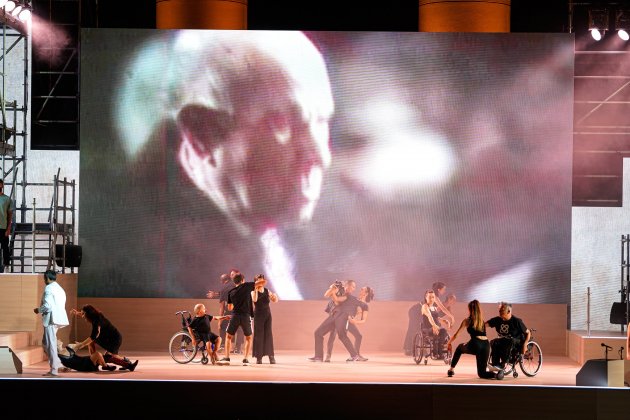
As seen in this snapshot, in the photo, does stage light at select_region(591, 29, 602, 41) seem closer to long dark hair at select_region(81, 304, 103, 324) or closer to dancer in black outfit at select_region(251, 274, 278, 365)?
dancer in black outfit at select_region(251, 274, 278, 365)

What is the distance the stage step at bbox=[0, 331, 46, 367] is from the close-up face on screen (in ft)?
8.05

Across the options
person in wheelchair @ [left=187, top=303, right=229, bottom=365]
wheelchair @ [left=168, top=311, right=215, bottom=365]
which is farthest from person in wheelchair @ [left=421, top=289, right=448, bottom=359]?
wheelchair @ [left=168, top=311, right=215, bottom=365]

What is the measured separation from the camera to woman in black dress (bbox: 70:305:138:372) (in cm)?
1597

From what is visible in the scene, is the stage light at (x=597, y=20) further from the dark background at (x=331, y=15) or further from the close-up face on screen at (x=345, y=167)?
the dark background at (x=331, y=15)

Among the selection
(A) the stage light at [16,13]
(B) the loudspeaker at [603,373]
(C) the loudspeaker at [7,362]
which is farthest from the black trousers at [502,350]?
(A) the stage light at [16,13]

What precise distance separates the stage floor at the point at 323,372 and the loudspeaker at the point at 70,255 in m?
1.68

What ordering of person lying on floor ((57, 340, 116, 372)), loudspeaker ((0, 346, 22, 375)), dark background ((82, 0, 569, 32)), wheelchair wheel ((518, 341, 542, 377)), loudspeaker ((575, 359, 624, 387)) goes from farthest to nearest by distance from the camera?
dark background ((82, 0, 569, 32)) → wheelchair wheel ((518, 341, 542, 377)) → person lying on floor ((57, 340, 116, 372)) → loudspeaker ((0, 346, 22, 375)) → loudspeaker ((575, 359, 624, 387))

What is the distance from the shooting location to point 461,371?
17.3m

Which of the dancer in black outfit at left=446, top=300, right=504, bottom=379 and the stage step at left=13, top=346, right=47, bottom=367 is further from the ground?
the dancer in black outfit at left=446, top=300, right=504, bottom=379

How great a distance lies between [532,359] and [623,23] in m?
6.23

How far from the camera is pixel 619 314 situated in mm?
19266

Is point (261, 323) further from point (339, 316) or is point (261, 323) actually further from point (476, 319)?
point (476, 319)

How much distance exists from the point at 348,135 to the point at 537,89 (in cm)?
310

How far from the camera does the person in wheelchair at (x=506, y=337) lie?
631 inches
